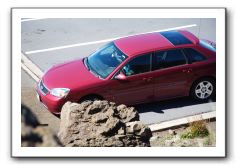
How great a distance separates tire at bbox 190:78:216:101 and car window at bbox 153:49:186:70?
0.36 m

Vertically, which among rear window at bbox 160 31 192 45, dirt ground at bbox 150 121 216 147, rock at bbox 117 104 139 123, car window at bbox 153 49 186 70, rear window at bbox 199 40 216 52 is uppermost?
rear window at bbox 160 31 192 45

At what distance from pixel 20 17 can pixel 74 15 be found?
71cm

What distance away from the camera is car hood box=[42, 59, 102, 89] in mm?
10820

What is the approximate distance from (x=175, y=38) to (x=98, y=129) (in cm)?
182

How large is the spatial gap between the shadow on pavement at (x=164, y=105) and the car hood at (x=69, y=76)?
2.39 ft

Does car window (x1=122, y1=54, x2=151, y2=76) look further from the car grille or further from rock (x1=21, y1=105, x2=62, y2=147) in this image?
rock (x1=21, y1=105, x2=62, y2=147)

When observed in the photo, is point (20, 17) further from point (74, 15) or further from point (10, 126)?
point (10, 126)

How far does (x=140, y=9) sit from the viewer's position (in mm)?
10539

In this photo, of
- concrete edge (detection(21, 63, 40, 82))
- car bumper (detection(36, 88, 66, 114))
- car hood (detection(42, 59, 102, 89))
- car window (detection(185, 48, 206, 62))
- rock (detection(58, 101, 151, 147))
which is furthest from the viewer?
concrete edge (detection(21, 63, 40, 82))

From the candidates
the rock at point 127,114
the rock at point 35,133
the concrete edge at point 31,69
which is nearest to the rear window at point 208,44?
the rock at point 127,114

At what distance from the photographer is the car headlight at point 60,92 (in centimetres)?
1073

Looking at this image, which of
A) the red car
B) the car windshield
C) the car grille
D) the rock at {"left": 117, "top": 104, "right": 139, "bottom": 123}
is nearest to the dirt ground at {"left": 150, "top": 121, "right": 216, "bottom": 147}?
the rock at {"left": 117, "top": 104, "right": 139, "bottom": 123}

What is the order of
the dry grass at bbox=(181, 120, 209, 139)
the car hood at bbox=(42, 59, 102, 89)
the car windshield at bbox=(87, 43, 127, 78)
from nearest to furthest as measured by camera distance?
1. the dry grass at bbox=(181, 120, 209, 139)
2. the car hood at bbox=(42, 59, 102, 89)
3. the car windshield at bbox=(87, 43, 127, 78)
